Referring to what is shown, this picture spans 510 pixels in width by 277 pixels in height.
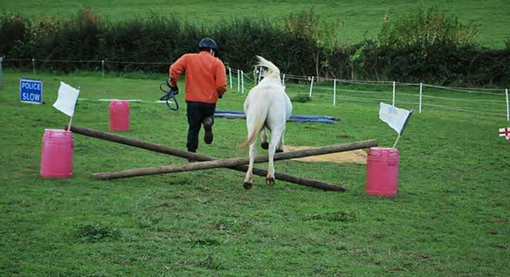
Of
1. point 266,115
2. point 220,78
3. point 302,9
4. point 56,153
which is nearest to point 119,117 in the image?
point 220,78

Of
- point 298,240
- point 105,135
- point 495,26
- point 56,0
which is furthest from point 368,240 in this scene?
point 56,0

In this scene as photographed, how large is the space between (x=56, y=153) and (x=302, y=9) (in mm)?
54781

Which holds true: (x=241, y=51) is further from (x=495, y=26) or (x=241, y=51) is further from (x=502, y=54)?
(x=495, y=26)

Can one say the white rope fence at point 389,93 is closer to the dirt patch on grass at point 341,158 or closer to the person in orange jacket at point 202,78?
the dirt patch on grass at point 341,158

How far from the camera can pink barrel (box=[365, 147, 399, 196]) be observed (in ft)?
36.3

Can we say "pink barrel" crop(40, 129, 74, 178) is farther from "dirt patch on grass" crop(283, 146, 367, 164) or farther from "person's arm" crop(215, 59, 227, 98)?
"dirt patch on grass" crop(283, 146, 367, 164)

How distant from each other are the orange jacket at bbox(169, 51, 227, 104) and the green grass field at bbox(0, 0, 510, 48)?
134 feet

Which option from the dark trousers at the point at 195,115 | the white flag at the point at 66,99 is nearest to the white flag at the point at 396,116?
the dark trousers at the point at 195,115

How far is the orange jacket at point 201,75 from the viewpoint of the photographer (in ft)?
39.5

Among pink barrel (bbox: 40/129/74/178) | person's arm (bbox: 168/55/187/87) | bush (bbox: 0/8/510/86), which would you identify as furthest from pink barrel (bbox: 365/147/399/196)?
bush (bbox: 0/8/510/86)

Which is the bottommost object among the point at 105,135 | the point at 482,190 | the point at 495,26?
the point at 482,190

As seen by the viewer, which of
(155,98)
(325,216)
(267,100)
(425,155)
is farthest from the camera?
(155,98)

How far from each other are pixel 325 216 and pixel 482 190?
4149 millimetres

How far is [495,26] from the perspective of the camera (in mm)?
55031
